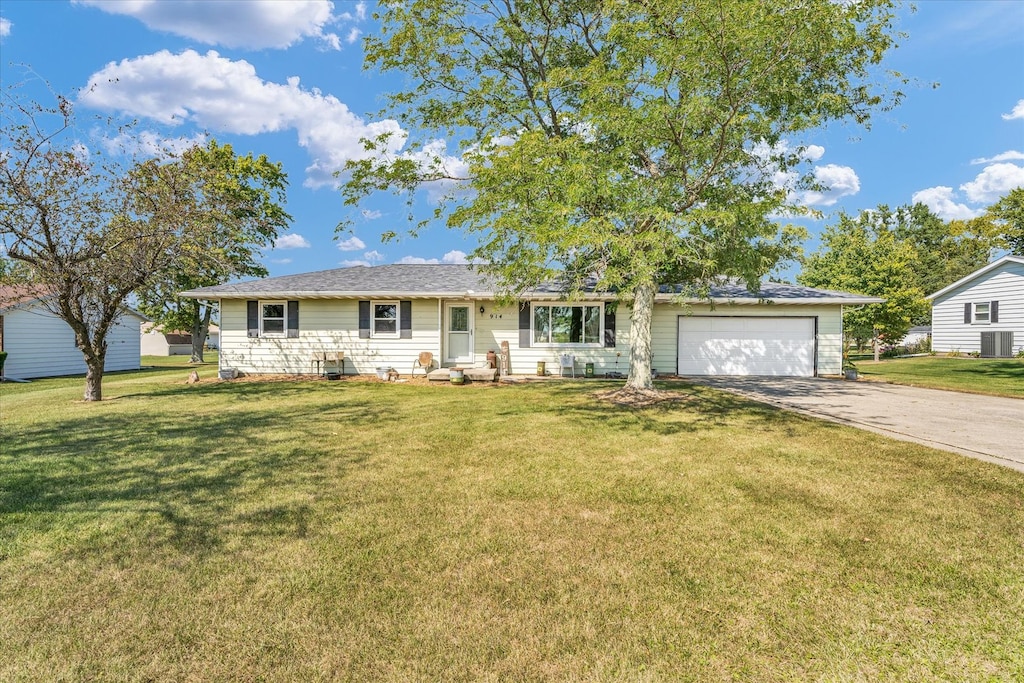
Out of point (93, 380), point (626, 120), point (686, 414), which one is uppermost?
point (626, 120)

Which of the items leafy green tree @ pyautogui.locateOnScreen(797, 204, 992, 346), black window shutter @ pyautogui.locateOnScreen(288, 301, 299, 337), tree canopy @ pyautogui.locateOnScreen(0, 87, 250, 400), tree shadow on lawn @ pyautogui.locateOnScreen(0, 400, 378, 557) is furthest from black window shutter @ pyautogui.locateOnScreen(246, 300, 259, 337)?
leafy green tree @ pyautogui.locateOnScreen(797, 204, 992, 346)

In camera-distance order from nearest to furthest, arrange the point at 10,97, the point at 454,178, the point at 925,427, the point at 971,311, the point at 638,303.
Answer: the point at 925,427 → the point at 10,97 → the point at 638,303 → the point at 454,178 → the point at 971,311

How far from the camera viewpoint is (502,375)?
46.4 feet

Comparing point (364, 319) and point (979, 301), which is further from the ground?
point (979, 301)

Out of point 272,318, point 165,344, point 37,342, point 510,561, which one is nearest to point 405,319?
point 272,318

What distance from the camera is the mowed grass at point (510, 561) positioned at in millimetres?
2271

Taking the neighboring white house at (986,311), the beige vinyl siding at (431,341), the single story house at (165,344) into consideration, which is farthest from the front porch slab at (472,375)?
the single story house at (165,344)

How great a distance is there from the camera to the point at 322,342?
14547mm

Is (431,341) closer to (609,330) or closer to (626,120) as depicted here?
(609,330)

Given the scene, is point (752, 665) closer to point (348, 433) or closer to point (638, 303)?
point (348, 433)

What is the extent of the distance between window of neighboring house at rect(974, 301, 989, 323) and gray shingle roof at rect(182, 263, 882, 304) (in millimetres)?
14626

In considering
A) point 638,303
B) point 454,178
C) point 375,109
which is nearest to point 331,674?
point 638,303

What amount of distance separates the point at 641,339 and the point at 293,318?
10788 millimetres

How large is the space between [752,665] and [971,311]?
30.4 m
